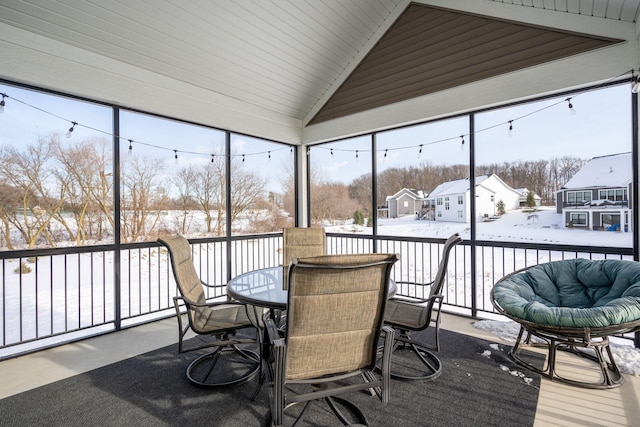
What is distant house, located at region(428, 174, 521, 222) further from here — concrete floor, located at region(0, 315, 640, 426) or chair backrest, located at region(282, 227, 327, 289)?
chair backrest, located at region(282, 227, 327, 289)

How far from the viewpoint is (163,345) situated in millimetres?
2988

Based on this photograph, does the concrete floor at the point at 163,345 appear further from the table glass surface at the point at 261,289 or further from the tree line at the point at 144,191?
the table glass surface at the point at 261,289

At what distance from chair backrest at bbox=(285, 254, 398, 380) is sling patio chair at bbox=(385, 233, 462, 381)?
0.92 metres

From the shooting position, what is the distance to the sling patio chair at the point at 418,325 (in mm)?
2324

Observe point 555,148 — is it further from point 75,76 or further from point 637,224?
point 75,76

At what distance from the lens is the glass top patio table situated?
6.45ft

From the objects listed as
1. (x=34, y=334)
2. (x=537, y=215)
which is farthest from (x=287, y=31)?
(x=34, y=334)

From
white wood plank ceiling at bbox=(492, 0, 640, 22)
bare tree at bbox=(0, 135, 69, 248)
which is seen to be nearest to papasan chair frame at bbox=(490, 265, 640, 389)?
white wood plank ceiling at bbox=(492, 0, 640, 22)

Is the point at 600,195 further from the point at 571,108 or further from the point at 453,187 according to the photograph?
the point at 453,187

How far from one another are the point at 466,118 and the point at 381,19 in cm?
180

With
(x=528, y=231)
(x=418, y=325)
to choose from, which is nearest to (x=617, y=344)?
(x=528, y=231)

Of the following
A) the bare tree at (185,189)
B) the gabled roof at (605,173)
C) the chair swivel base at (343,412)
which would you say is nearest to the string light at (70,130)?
the bare tree at (185,189)

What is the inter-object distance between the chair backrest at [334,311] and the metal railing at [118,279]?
6.78 ft

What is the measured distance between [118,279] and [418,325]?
3.16m
